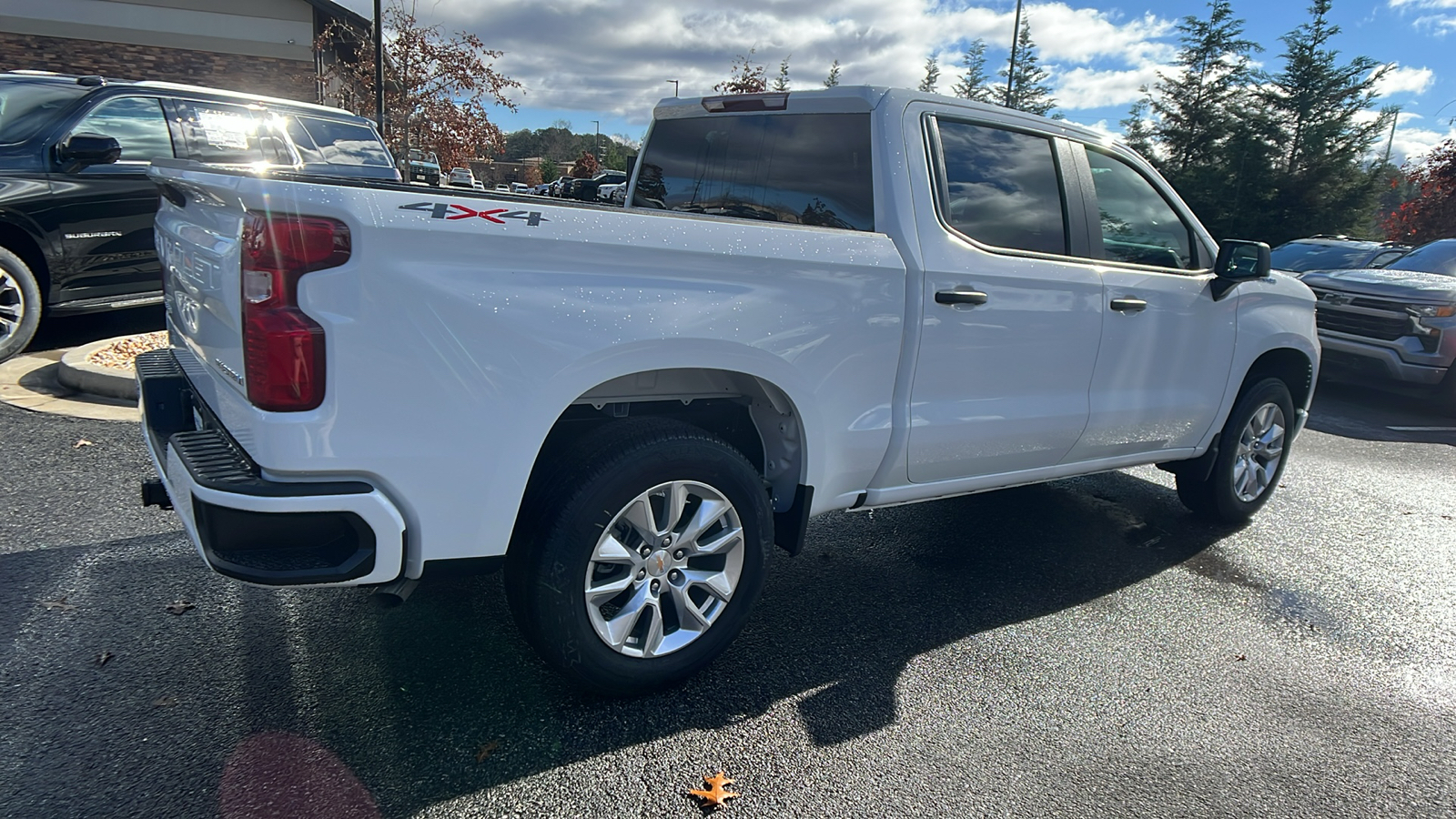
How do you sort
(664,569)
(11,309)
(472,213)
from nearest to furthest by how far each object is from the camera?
(472,213), (664,569), (11,309)

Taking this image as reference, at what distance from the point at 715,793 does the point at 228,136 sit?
7102 millimetres

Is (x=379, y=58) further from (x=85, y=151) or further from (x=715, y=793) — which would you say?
(x=715, y=793)

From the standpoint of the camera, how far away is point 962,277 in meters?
3.29

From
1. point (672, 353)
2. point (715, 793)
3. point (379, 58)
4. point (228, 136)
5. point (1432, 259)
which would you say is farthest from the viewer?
point (379, 58)

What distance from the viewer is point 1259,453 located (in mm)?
5031

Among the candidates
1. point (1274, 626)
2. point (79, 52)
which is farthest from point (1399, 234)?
point (79, 52)

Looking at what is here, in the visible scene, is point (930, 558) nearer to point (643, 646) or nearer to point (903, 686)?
point (903, 686)

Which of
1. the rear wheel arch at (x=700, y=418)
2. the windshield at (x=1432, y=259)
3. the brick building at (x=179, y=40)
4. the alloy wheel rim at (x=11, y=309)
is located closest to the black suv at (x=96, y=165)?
the alloy wheel rim at (x=11, y=309)

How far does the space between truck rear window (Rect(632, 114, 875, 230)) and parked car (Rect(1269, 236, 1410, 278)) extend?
33.1ft

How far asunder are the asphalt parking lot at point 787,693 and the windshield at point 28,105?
11.0 feet

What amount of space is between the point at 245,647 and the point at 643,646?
136 cm

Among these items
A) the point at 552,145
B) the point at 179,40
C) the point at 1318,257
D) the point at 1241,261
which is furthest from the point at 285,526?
the point at 552,145

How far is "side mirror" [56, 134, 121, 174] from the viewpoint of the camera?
6.19 m

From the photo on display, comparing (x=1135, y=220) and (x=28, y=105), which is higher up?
(x=28, y=105)
